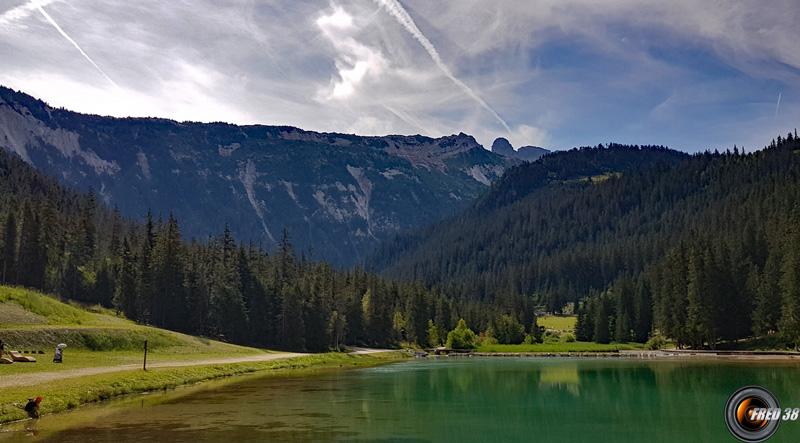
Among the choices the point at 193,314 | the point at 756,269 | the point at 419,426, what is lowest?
the point at 419,426

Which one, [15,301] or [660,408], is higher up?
[15,301]

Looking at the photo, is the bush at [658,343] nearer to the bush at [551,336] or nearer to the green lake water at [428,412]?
the bush at [551,336]

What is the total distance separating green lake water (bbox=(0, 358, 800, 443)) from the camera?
108 feet

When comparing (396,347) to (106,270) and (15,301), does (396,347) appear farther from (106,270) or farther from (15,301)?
(15,301)

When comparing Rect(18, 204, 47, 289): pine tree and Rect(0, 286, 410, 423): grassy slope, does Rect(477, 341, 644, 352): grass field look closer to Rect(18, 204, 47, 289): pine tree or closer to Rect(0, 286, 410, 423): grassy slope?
Rect(0, 286, 410, 423): grassy slope

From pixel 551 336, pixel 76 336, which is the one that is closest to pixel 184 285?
pixel 76 336

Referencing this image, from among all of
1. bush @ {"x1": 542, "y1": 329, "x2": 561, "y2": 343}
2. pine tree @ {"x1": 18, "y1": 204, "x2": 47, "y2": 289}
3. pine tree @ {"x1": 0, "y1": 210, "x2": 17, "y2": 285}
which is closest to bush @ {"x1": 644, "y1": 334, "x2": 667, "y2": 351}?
bush @ {"x1": 542, "y1": 329, "x2": 561, "y2": 343}

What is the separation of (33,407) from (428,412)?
937 inches

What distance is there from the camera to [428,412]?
43344 millimetres

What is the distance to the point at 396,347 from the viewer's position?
165m

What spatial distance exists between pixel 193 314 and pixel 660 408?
10338 centimetres

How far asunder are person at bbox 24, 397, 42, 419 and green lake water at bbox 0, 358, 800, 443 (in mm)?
1142

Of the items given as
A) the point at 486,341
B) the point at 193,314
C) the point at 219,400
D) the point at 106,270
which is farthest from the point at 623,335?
the point at 219,400

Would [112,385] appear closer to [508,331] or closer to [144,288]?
[144,288]
